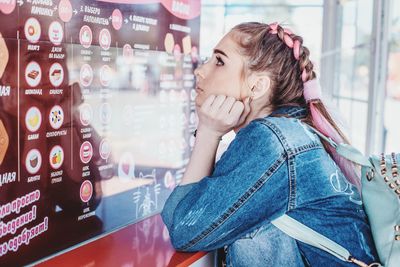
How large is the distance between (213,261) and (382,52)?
2.16m

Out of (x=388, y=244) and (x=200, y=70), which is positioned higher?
(x=200, y=70)

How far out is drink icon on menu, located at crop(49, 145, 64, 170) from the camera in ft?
4.42

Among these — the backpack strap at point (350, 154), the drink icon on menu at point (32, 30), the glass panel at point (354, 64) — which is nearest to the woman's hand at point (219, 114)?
the backpack strap at point (350, 154)

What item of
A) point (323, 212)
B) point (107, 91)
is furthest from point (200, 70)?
point (323, 212)

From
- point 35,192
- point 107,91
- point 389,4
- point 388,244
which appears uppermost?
point 389,4

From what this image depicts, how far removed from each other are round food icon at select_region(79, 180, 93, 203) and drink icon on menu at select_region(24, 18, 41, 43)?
16.5 inches

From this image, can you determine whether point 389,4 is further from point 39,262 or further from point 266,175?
point 39,262

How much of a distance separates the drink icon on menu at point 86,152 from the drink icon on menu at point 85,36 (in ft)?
0.85

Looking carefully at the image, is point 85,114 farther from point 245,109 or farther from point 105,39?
point 245,109

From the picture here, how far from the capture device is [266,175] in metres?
1.24

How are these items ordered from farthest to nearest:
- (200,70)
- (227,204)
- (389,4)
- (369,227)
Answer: (389,4), (200,70), (369,227), (227,204)

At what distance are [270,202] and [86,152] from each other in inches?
20.8

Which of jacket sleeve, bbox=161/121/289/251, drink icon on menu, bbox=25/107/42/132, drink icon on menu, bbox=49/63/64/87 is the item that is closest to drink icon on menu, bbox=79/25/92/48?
drink icon on menu, bbox=49/63/64/87

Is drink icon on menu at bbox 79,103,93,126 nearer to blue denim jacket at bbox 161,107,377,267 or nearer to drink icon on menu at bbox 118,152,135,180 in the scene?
drink icon on menu at bbox 118,152,135,180
